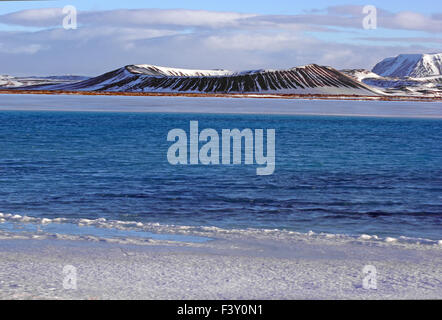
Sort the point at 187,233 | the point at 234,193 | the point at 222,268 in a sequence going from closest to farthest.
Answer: the point at 222,268 → the point at 187,233 → the point at 234,193

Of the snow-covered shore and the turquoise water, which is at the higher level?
the snow-covered shore

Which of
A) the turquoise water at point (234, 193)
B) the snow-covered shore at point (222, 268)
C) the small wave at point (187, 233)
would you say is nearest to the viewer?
the snow-covered shore at point (222, 268)

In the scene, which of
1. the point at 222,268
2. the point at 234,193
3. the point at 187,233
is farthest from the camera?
the point at 234,193

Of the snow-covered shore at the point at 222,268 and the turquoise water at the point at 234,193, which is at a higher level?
the snow-covered shore at the point at 222,268

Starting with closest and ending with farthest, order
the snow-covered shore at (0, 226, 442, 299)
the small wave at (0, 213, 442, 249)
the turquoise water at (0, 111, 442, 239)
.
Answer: the snow-covered shore at (0, 226, 442, 299)
the small wave at (0, 213, 442, 249)
the turquoise water at (0, 111, 442, 239)

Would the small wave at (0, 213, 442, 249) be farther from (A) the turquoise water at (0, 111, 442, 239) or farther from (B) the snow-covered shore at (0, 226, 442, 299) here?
(A) the turquoise water at (0, 111, 442, 239)

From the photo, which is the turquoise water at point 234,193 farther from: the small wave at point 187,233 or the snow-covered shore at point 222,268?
the snow-covered shore at point 222,268

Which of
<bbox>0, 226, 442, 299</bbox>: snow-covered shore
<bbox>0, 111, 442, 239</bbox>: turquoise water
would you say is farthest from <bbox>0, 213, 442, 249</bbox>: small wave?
<bbox>0, 111, 442, 239</bbox>: turquoise water

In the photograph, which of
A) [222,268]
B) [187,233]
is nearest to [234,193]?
[187,233]

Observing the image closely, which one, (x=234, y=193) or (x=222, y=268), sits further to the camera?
(x=234, y=193)

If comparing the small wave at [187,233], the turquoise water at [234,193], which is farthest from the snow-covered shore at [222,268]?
the turquoise water at [234,193]

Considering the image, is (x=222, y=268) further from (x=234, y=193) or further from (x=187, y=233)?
(x=234, y=193)
